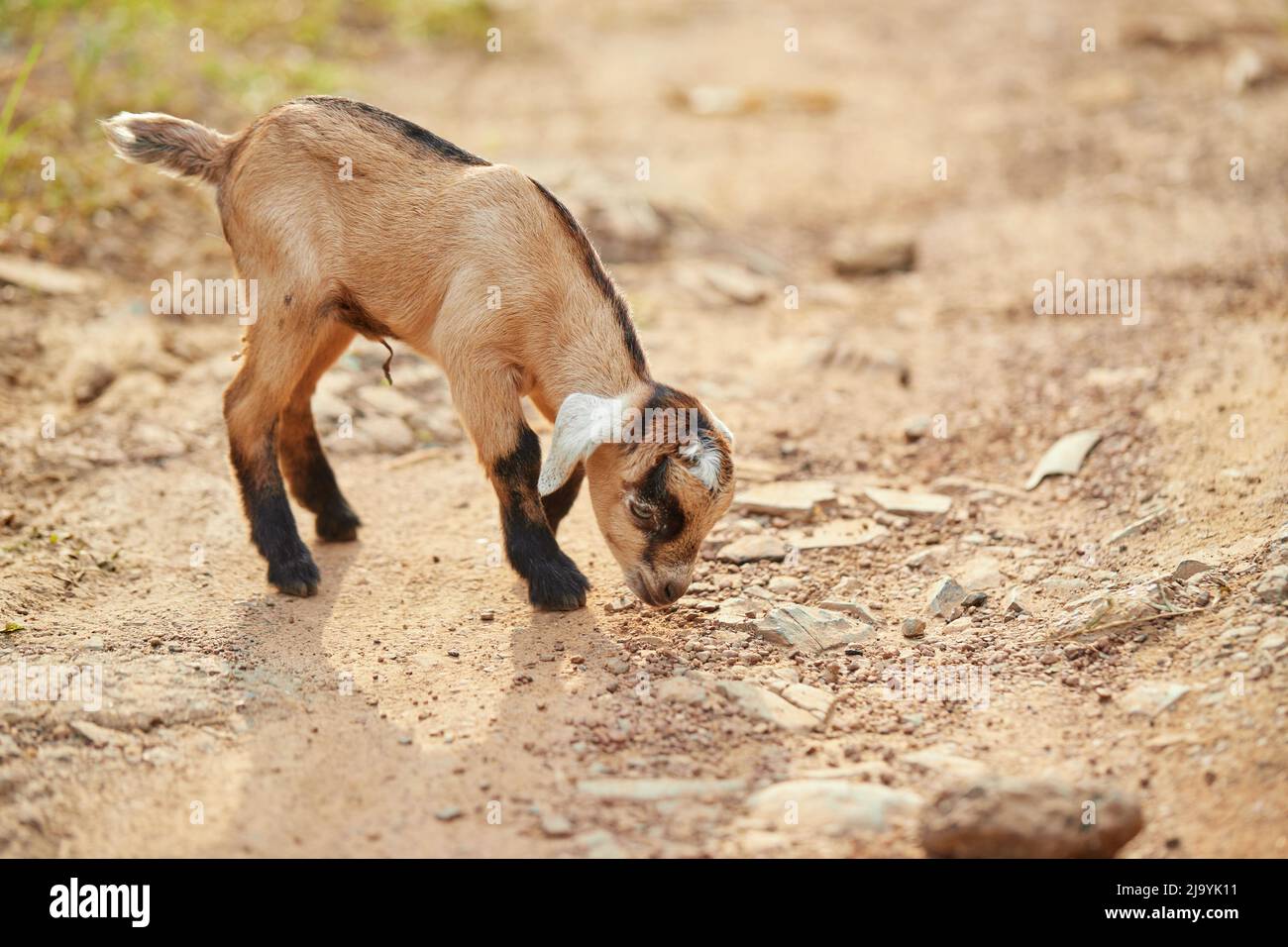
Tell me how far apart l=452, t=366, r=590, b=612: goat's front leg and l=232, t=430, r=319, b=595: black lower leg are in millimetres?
1172

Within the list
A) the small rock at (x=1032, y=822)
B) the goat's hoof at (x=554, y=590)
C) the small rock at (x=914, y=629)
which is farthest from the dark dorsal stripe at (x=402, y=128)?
the small rock at (x=1032, y=822)

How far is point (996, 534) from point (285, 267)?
13.7 ft

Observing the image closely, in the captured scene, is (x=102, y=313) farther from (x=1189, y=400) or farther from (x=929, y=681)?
(x=1189, y=400)

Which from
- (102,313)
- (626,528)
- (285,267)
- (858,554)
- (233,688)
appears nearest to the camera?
(233,688)

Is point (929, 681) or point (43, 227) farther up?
point (43, 227)

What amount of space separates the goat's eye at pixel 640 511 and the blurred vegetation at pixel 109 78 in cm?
641

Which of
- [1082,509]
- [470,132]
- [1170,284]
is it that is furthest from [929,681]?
[470,132]

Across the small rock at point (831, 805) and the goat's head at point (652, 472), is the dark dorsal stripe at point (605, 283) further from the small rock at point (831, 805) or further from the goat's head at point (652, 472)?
the small rock at point (831, 805)

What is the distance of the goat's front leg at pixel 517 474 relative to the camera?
600 cm

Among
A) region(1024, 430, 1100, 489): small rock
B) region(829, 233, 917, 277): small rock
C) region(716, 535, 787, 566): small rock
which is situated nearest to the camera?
region(716, 535, 787, 566): small rock

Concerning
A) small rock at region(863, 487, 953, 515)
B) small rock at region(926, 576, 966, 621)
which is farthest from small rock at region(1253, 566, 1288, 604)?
small rock at region(863, 487, 953, 515)

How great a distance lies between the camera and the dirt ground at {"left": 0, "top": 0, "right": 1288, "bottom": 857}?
456cm

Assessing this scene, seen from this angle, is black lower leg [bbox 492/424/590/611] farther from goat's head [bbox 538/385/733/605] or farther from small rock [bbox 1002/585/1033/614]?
small rock [bbox 1002/585/1033/614]

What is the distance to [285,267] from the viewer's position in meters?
6.27
